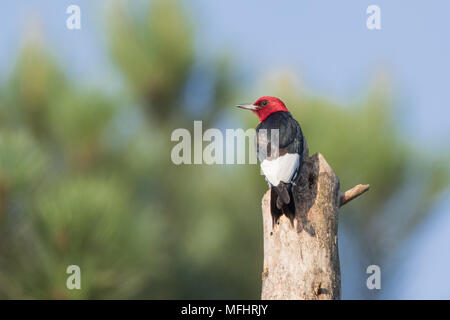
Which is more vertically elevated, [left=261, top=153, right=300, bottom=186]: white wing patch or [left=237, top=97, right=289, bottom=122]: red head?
[left=237, top=97, right=289, bottom=122]: red head

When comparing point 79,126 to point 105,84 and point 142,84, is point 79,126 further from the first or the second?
point 142,84

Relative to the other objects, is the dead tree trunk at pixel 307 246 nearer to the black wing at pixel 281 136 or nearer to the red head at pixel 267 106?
the black wing at pixel 281 136

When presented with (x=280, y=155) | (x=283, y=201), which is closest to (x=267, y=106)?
(x=280, y=155)

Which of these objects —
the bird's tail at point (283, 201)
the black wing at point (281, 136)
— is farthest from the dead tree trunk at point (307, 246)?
the black wing at point (281, 136)

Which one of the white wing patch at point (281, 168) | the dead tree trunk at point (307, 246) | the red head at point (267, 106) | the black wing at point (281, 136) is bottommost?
the dead tree trunk at point (307, 246)

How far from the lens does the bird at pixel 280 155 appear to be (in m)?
3.25

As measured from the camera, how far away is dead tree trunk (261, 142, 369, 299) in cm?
312

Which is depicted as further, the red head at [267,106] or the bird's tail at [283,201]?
the red head at [267,106]

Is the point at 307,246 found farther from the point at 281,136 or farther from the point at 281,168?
the point at 281,136

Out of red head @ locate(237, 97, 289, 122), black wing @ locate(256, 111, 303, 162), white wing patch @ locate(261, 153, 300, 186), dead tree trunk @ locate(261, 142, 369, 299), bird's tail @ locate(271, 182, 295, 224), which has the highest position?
red head @ locate(237, 97, 289, 122)

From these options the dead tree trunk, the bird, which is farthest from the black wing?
the dead tree trunk
